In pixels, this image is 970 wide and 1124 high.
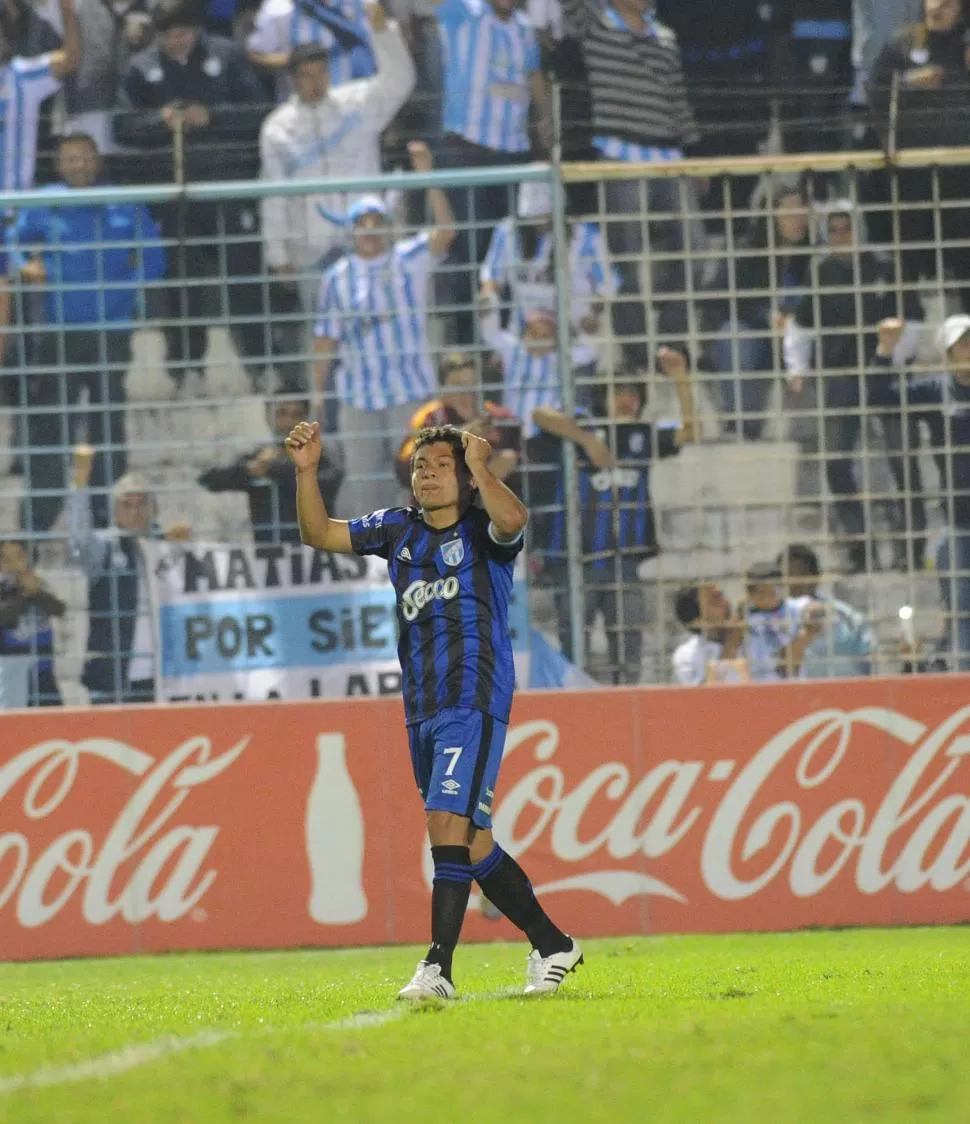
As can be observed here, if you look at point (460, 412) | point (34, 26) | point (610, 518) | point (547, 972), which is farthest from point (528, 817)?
point (34, 26)

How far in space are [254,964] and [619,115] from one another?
667 cm

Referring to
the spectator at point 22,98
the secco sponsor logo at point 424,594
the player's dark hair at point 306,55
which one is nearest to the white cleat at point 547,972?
the secco sponsor logo at point 424,594

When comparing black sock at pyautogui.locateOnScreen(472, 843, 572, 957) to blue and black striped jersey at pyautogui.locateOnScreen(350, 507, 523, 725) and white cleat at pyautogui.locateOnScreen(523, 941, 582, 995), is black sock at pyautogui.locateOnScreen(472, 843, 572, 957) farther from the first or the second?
blue and black striped jersey at pyautogui.locateOnScreen(350, 507, 523, 725)

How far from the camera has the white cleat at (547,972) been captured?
6.80m

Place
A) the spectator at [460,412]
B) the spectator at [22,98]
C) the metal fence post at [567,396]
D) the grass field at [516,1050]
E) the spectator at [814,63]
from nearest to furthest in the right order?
the grass field at [516,1050] < the metal fence post at [567,396] < the spectator at [460,412] < the spectator at [814,63] < the spectator at [22,98]

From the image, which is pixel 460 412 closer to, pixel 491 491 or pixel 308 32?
pixel 308 32

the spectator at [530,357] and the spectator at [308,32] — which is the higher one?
the spectator at [308,32]

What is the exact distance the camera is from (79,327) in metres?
13.4

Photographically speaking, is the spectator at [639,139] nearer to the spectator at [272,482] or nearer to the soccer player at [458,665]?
the spectator at [272,482]

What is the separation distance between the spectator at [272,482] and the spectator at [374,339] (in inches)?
7.3

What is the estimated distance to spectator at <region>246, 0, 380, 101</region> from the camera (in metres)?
14.9

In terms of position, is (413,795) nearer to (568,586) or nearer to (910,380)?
(568,586)

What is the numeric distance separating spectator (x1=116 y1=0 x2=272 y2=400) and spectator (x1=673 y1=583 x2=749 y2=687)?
323 centimetres

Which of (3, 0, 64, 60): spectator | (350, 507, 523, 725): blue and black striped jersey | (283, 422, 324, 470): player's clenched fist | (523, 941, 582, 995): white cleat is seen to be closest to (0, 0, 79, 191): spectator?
(3, 0, 64, 60): spectator
